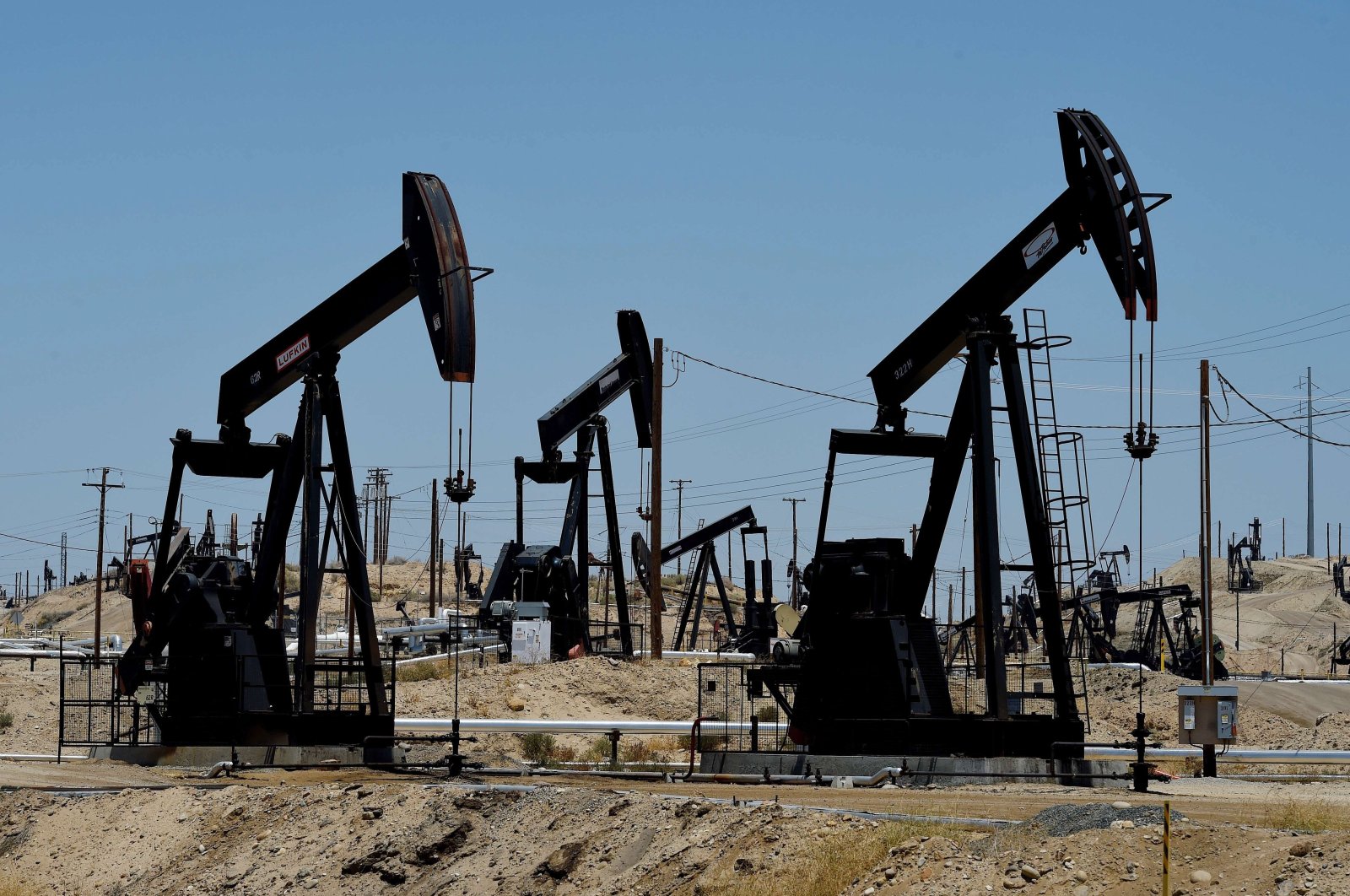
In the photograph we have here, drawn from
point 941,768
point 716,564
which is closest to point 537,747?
point 941,768

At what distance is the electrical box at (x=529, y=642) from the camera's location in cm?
3356

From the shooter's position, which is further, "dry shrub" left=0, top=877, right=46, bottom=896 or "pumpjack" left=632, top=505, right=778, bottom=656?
"pumpjack" left=632, top=505, right=778, bottom=656

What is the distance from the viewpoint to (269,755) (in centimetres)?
1888

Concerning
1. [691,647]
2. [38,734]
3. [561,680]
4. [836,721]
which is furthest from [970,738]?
[691,647]

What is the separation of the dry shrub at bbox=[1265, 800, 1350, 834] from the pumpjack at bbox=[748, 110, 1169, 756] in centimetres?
405

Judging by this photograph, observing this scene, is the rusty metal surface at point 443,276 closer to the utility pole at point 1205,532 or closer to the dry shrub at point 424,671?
the utility pole at point 1205,532

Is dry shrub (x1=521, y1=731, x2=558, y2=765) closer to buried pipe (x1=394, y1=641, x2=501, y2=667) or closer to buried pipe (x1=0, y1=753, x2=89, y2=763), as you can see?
buried pipe (x1=0, y1=753, x2=89, y2=763)

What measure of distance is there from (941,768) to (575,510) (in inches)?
742

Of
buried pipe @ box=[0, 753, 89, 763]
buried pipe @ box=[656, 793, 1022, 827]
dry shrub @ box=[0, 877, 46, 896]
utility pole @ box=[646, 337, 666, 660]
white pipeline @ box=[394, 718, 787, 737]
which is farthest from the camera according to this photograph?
utility pole @ box=[646, 337, 666, 660]

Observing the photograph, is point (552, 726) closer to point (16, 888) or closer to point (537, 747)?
point (537, 747)

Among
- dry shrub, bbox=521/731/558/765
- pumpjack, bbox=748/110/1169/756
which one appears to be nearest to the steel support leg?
pumpjack, bbox=748/110/1169/756

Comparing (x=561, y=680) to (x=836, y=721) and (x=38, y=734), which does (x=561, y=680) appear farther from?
(x=836, y=721)

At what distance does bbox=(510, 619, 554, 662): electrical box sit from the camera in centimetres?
3356

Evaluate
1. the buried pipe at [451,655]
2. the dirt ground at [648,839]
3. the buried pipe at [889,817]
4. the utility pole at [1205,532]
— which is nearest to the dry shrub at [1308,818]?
the dirt ground at [648,839]
